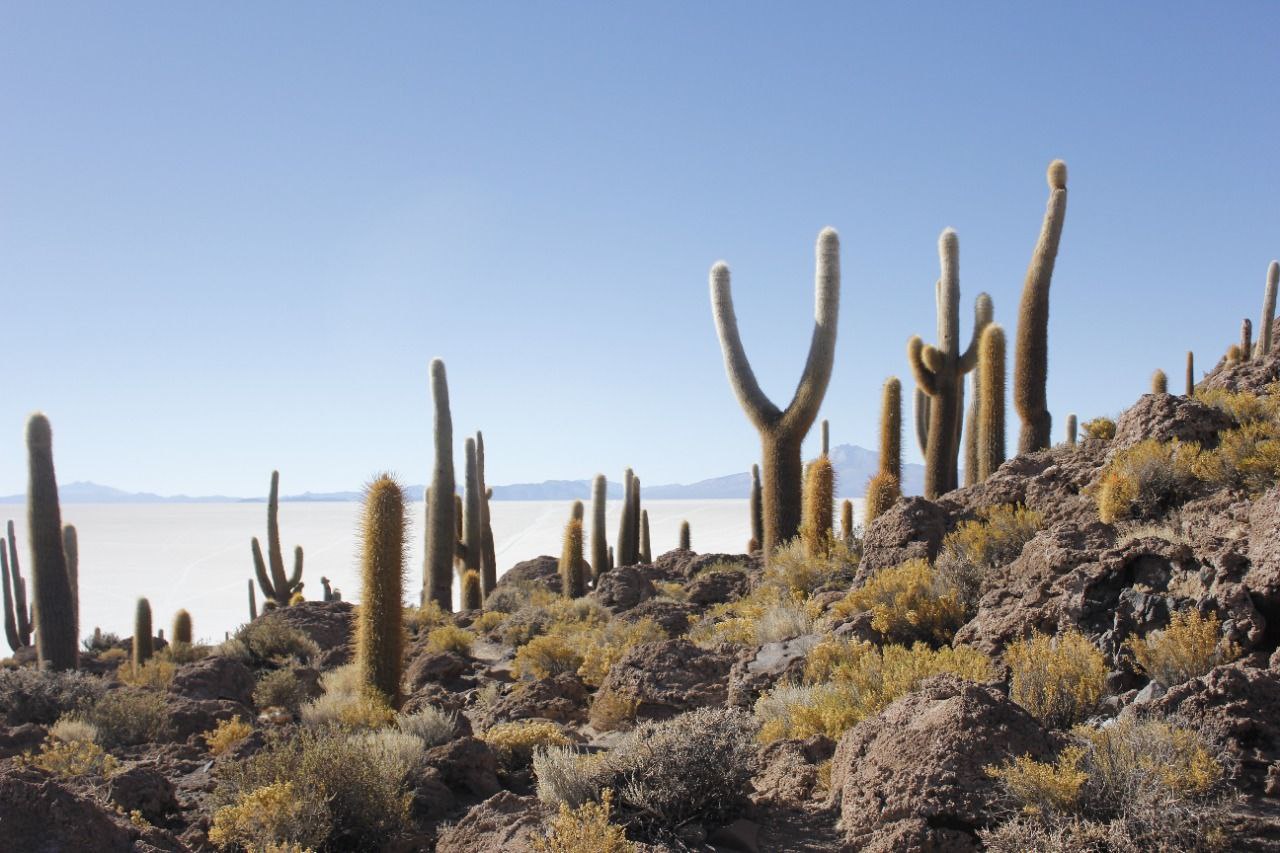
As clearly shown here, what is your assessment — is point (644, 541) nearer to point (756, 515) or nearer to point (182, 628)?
point (756, 515)

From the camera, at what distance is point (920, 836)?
5.42 m

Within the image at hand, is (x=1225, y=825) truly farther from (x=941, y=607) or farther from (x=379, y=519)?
(x=379, y=519)

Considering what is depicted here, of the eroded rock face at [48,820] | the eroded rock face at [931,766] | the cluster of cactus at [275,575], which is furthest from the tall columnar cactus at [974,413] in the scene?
the cluster of cactus at [275,575]

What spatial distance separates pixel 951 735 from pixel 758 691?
416cm

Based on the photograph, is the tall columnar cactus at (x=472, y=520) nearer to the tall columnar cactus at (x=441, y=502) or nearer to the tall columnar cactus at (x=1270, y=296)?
the tall columnar cactus at (x=441, y=502)

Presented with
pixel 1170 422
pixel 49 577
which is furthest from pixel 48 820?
pixel 49 577

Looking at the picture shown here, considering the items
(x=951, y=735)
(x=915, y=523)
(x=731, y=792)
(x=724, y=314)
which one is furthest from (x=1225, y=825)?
(x=724, y=314)

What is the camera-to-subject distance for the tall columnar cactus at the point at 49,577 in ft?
54.5

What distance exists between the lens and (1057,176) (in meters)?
18.0

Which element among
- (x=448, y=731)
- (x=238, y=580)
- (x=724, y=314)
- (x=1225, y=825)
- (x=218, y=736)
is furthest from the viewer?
(x=238, y=580)

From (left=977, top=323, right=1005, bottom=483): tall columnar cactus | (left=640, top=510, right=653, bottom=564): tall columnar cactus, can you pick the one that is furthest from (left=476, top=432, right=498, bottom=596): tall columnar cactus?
(left=977, top=323, right=1005, bottom=483): tall columnar cactus

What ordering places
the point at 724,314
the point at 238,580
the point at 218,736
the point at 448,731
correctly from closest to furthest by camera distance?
the point at 448,731
the point at 218,736
the point at 724,314
the point at 238,580

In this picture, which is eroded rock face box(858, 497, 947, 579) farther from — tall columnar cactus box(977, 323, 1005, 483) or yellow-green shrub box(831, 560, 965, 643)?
tall columnar cactus box(977, 323, 1005, 483)

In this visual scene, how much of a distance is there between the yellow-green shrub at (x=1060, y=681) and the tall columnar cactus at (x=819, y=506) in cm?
766
